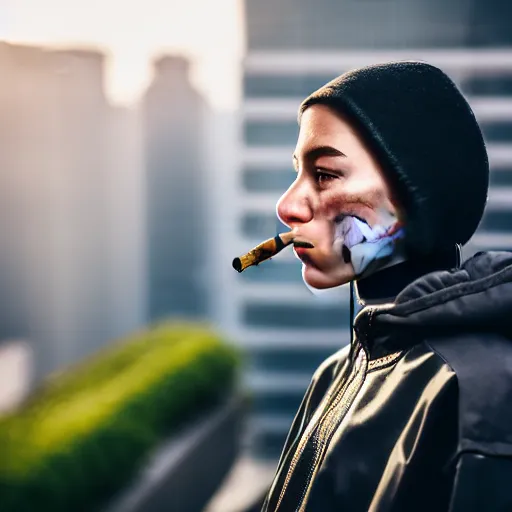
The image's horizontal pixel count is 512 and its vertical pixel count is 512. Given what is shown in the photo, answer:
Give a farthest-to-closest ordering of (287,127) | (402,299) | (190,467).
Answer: (287,127) < (190,467) < (402,299)

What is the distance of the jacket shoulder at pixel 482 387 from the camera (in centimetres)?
84

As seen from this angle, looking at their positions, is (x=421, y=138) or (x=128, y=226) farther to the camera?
(x=128, y=226)

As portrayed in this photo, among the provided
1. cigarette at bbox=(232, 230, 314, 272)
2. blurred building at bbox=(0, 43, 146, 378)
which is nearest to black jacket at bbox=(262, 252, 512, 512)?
cigarette at bbox=(232, 230, 314, 272)

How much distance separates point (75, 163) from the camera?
6319 cm

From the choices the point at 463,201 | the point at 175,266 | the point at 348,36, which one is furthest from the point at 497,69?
the point at 175,266

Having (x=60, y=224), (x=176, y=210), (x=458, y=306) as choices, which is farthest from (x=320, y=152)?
(x=176, y=210)

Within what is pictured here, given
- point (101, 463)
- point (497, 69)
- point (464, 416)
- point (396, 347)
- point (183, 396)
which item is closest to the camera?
point (464, 416)

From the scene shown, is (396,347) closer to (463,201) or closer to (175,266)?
(463,201)

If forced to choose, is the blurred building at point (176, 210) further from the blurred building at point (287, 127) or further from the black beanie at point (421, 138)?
the black beanie at point (421, 138)

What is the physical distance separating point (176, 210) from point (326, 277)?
6430 cm

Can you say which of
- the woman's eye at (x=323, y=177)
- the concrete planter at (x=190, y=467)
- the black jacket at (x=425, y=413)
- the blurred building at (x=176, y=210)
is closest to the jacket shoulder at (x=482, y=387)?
the black jacket at (x=425, y=413)

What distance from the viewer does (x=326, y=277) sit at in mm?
1053

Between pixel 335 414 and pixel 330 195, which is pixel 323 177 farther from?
pixel 335 414

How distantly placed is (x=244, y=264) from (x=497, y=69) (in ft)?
63.8
